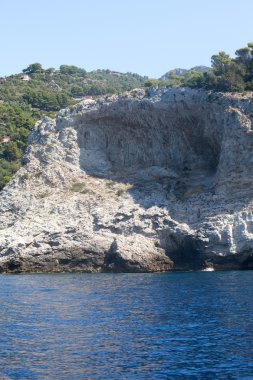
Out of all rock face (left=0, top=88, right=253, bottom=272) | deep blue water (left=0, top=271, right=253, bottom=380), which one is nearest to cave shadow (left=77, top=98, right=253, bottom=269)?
rock face (left=0, top=88, right=253, bottom=272)

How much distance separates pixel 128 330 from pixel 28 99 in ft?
254

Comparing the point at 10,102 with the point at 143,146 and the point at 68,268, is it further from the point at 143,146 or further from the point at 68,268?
the point at 68,268

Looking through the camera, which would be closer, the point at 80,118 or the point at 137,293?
the point at 137,293

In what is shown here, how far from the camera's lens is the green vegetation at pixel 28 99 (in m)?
71.1

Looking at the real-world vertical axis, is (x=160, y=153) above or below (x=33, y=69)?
below

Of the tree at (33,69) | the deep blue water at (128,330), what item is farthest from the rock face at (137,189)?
the tree at (33,69)

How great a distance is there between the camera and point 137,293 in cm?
3158

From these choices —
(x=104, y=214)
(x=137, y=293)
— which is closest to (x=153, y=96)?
(x=104, y=214)

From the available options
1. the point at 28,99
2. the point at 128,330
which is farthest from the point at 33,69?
the point at 128,330

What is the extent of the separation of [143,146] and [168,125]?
109 inches

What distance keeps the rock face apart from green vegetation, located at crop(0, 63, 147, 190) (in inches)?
414

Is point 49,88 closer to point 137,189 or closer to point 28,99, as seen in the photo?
point 28,99

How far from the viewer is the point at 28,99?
96312 mm

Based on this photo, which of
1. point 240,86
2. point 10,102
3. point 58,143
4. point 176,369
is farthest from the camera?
point 10,102
